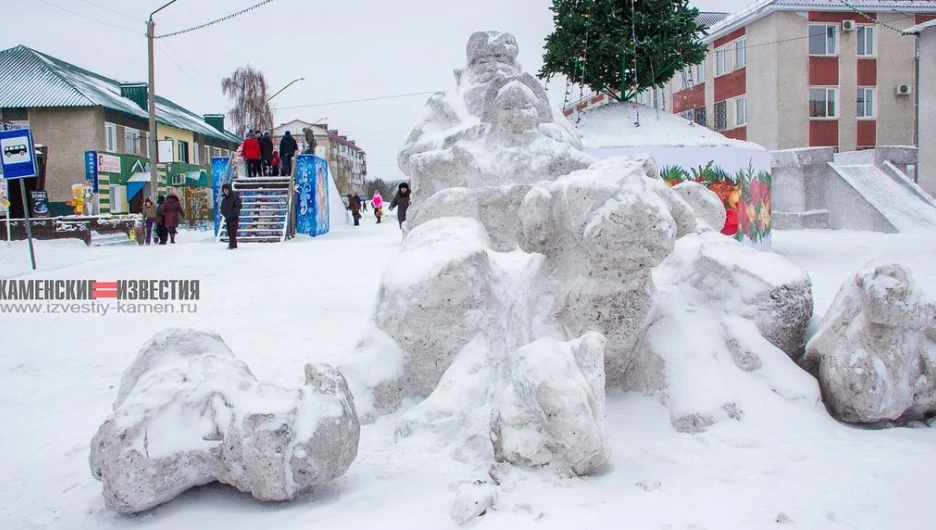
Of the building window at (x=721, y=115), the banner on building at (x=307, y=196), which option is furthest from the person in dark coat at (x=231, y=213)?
the building window at (x=721, y=115)

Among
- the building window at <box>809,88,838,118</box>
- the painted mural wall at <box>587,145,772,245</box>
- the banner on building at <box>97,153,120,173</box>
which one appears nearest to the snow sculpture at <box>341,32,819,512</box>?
the painted mural wall at <box>587,145,772,245</box>

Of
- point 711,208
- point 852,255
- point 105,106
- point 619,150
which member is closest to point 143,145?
point 105,106

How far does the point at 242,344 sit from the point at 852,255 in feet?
38.0

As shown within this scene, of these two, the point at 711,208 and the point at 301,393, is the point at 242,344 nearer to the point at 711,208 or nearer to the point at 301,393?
the point at 301,393

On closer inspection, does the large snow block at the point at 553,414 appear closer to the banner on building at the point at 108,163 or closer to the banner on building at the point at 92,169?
the banner on building at the point at 92,169

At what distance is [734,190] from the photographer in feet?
43.0

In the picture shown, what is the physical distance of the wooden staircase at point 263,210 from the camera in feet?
56.3

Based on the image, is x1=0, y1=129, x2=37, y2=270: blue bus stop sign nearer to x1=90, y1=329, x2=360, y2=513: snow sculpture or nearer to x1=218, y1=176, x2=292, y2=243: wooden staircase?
A: x1=218, y1=176, x2=292, y2=243: wooden staircase

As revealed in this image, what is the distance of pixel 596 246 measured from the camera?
3566 mm

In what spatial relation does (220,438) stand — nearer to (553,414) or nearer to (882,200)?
(553,414)

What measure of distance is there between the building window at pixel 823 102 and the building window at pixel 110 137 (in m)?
26.4

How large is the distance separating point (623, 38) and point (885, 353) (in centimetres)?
1109

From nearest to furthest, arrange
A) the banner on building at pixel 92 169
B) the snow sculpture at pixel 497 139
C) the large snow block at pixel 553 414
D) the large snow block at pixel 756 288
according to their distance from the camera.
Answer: the large snow block at pixel 553 414 < the large snow block at pixel 756 288 < the snow sculpture at pixel 497 139 < the banner on building at pixel 92 169

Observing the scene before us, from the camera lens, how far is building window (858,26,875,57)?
2562 centimetres
